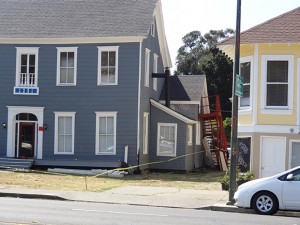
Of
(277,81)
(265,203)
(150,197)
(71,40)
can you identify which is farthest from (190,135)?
(265,203)

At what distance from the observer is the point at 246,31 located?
23172 millimetres

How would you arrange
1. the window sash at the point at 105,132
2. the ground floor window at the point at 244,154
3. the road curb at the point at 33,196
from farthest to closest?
1. the window sash at the point at 105,132
2. the ground floor window at the point at 244,154
3. the road curb at the point at 33,196

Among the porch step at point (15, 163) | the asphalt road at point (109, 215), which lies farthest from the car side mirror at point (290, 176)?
the porch step at point (15, 163)

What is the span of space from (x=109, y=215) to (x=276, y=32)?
39.5ft

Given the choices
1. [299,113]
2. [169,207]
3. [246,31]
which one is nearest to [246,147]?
[299,113]

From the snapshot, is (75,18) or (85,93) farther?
(75,18)

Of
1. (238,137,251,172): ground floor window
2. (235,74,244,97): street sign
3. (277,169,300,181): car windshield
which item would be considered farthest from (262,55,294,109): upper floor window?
(277,169,300,181): car windshield

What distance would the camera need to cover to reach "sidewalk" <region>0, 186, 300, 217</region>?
17.2 metres

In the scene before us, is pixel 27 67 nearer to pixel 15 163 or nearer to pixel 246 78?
pixel 15 163

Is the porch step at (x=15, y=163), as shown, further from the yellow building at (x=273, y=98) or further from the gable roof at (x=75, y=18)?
the yellow building at (x=273, y=98)

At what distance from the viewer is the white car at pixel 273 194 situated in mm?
15289

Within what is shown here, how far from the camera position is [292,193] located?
50.1ft

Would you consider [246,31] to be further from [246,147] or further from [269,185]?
[269,185]

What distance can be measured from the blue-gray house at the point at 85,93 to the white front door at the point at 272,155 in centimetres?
951
